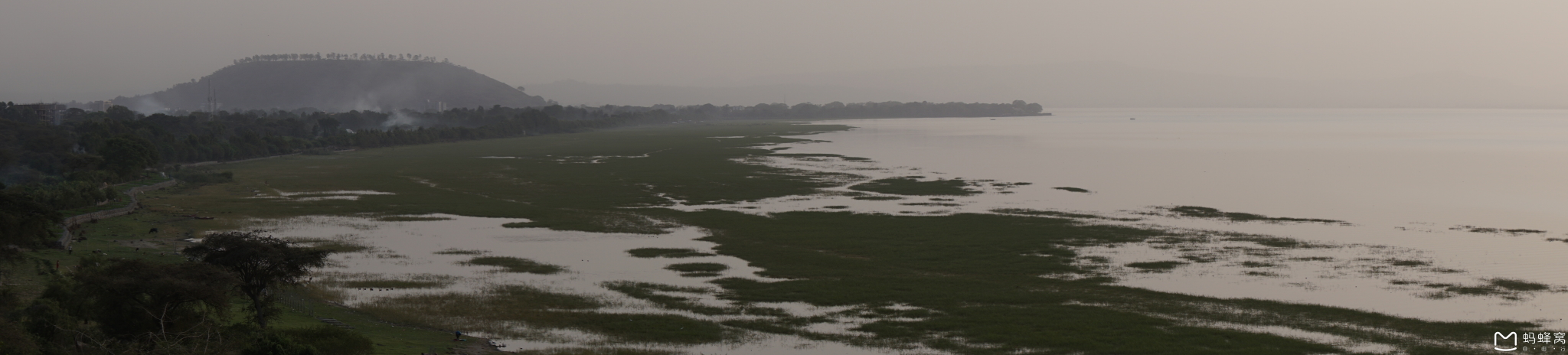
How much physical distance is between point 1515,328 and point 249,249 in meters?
32.2

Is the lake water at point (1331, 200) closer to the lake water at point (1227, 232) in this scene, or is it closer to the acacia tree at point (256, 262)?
the lake water at point (1227, 232)

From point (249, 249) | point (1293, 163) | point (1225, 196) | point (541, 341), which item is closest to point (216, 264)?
point (249, 249)

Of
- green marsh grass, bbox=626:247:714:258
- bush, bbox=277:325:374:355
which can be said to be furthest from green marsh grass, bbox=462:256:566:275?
bush, bbox=277:325:374:355

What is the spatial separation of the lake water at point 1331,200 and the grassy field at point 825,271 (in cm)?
272

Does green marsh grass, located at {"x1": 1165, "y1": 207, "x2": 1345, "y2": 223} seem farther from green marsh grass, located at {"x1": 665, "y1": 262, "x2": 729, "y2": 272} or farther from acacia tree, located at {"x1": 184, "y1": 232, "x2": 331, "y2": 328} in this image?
acacia tree, located at {"x1": 184, "y1": 232, "x2": 331, "y2": 328}

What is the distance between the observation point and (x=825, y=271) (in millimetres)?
35719

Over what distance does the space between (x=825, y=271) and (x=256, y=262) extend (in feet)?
56.9

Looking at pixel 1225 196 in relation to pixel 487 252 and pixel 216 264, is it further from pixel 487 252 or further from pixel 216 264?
pixel 216 264

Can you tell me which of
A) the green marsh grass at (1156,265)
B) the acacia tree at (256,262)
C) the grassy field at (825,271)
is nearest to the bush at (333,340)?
the grassy field at (825,271)

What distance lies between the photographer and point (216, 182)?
76438mm

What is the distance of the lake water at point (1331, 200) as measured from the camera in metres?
32.7

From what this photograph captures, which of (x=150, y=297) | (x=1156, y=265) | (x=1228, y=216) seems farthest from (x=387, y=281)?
(x=1228, y=216)

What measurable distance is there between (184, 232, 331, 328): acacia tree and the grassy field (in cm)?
117

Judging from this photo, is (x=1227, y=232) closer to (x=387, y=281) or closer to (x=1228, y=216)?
(x=1228, y=216)
